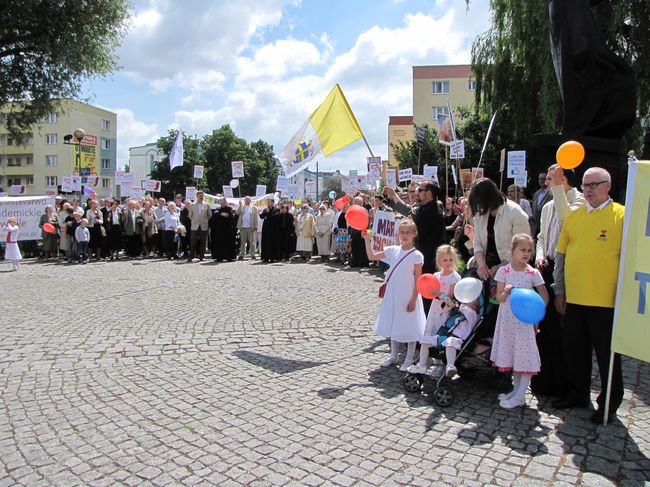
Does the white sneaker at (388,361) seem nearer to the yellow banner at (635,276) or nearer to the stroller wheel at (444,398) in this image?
the stroller wheel at (444,398)

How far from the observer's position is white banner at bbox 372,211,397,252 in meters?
7.62

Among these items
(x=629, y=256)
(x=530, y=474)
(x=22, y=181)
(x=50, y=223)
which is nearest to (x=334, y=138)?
(x=629, y=256)

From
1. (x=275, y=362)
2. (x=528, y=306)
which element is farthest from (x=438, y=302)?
(x=275, y=362)

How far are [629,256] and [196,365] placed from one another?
430cm

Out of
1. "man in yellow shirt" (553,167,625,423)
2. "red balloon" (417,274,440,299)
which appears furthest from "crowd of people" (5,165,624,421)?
"red balloon" (417,274,440,299)

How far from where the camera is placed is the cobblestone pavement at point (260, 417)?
11.6ft

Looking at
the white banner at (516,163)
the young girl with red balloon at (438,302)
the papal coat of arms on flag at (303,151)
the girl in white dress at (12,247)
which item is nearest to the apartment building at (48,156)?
the girl in white dress at (12,247)

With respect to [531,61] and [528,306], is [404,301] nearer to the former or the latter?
[528,306]

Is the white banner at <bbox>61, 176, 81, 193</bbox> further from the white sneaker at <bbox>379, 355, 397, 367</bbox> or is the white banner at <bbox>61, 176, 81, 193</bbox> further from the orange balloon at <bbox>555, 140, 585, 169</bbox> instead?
the orange balloon at <bbox>555, 140, 585, 169</bbox>

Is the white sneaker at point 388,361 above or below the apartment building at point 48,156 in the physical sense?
below

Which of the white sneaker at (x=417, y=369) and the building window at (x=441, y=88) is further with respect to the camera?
the building window at (x=441, y=88)

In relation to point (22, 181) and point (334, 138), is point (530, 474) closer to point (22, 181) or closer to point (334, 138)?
point (334, 138)

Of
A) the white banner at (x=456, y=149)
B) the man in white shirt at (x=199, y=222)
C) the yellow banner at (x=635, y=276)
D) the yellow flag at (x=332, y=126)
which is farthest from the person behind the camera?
the man in white shirt at (x=199, y=222)

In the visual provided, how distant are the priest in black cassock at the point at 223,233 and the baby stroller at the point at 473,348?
1293 cm
